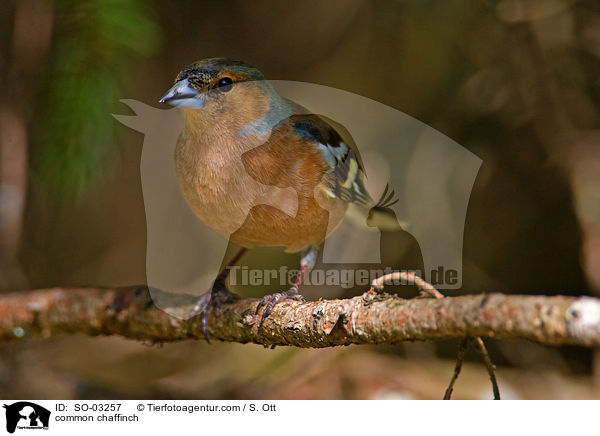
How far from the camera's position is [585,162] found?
269 cm

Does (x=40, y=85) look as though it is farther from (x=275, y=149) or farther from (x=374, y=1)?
(x=374, y=1)

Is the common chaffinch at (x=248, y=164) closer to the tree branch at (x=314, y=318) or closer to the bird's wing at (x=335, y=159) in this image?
the bird's wing at (x=335, y=159)

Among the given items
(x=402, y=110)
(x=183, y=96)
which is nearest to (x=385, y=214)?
(x=402, y=110)

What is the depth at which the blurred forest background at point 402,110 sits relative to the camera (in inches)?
98.4

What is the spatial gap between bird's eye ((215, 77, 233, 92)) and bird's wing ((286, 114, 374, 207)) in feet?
1.03

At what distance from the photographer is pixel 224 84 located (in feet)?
6.93

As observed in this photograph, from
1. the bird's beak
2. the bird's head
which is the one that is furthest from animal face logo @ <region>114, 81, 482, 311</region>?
the bird's beak

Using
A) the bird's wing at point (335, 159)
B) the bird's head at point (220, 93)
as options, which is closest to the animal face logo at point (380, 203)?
the bird's wing at point (335, 159)

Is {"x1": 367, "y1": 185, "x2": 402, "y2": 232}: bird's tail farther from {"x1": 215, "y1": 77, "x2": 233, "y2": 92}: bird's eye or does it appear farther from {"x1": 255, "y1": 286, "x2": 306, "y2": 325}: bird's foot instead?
{"x1": 215, "y1": 77, "x2": 233, "y2": 92}: bird's eye

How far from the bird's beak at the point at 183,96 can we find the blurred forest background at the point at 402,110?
0.44 metres

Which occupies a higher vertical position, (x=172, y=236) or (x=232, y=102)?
(x=232, y=102)
